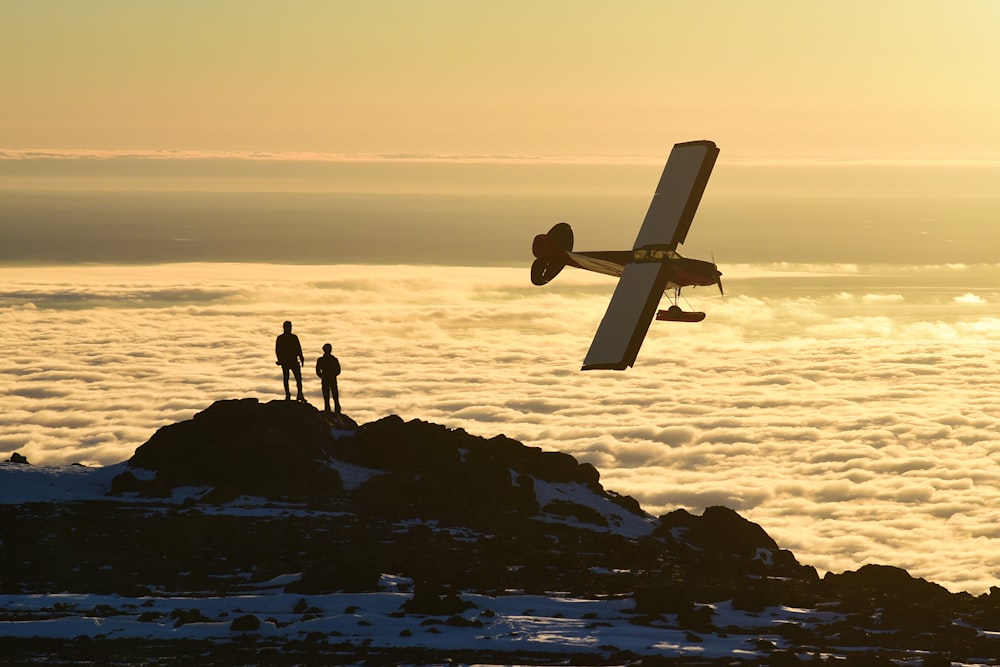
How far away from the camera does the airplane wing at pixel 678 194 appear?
41.1 meters

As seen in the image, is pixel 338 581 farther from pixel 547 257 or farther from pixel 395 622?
pixel 547 257

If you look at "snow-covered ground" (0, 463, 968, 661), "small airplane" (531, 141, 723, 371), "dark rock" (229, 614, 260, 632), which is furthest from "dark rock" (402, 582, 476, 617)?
"small airplane" (531, 141, 723, 371)

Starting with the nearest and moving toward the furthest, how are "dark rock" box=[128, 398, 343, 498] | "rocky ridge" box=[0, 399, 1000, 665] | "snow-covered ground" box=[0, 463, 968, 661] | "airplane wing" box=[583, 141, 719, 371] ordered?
"snow-covered ground" box=[0, 463, 968, 661]
"rocky ridge" box=[0, 399, 1000, 665]
"airplane wing" box=[583, 141, 719, 371]
"dark rock" box=[128, 398, 343, 498]

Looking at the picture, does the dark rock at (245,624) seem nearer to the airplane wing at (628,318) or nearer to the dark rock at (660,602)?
the dark rock at (660,602)

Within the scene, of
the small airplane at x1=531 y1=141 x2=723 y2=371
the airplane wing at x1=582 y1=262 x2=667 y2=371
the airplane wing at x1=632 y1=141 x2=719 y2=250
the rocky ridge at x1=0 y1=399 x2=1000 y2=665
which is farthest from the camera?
the airplane wing at x1=632 y1=141 x2=719 y2=250

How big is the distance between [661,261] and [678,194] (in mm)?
2655

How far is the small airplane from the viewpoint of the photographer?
37188 mm

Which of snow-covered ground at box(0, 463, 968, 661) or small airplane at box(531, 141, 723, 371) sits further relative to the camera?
small airplane at box(531, 141, 723, 371)

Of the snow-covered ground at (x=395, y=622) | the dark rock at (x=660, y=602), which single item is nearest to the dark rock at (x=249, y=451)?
the snow-covered ground at (x=395, y=622)

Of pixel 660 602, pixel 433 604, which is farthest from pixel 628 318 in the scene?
pixel 433 604

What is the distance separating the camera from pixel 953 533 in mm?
141500

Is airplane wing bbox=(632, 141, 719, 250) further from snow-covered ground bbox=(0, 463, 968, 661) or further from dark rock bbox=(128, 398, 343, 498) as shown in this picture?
dark rock bbox=(128, 398, 343, 498)

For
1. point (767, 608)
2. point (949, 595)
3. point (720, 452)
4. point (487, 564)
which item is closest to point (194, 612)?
point (487, 564)

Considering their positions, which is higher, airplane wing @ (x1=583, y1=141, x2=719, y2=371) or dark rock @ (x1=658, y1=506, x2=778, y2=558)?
airplane wing @ (x1=583, y1=141, x2=719, y2=371)
